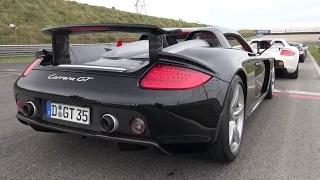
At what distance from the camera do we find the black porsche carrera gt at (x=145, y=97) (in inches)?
86.1

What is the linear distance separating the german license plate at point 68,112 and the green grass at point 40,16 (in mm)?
21649

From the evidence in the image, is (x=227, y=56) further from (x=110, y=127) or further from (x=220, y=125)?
(x=110, y=127)

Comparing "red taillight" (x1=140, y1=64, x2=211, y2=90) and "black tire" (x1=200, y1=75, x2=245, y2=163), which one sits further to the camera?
"black tire" (x1=200, y1=75, x2=245, y2=163)

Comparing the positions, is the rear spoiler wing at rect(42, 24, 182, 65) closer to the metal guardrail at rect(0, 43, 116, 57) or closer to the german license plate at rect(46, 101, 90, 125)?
the german license plate at rect(46, 101, 90, 125)

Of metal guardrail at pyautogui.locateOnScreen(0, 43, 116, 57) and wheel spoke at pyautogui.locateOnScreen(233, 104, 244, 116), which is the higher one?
metal guardrail at pyautogui.locateOnScreen(0, 43, 116, 57)

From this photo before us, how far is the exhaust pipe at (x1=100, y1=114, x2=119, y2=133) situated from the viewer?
221cm

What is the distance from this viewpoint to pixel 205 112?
7.39 ft

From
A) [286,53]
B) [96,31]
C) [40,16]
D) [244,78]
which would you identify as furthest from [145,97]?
[40,16]

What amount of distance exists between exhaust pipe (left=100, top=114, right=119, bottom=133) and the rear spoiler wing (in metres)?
0.54

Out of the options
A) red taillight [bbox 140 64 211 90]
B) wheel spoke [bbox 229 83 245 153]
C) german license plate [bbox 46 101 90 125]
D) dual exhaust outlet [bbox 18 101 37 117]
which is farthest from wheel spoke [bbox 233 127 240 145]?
dual exhaust outlet [bbox 18 101 37 117]

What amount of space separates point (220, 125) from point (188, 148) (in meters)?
0.31

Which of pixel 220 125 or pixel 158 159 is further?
pixel 158 159

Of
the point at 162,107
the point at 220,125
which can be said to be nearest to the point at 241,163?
the point at 220,125

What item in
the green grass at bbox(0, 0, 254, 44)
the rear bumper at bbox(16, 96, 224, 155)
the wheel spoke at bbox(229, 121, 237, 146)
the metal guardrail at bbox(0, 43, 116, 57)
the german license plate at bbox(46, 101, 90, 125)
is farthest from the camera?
the green grass at bbox(0, 0, 254, 44)
